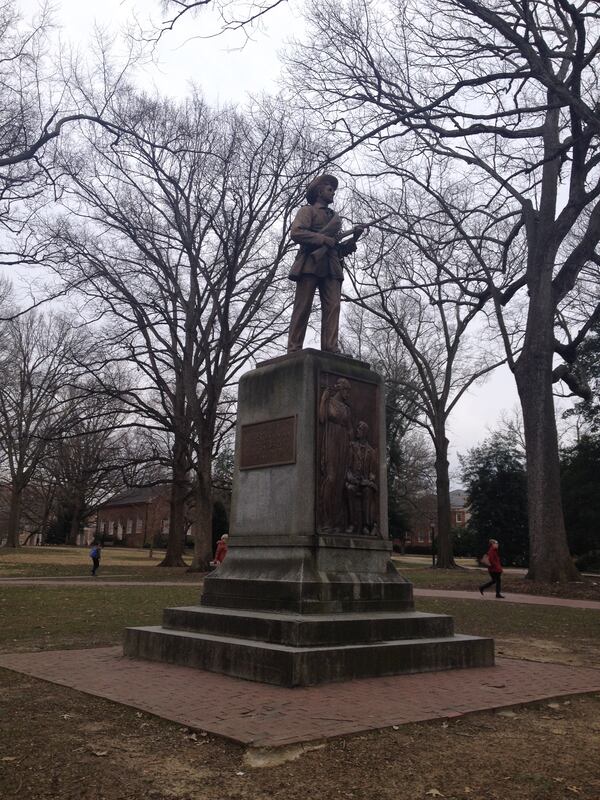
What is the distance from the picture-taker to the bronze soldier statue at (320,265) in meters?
9.80

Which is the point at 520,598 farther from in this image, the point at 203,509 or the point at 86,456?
the point at 86,456

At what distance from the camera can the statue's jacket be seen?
9.84 m

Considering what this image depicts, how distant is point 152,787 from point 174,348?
86.3 ft

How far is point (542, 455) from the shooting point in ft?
69.8

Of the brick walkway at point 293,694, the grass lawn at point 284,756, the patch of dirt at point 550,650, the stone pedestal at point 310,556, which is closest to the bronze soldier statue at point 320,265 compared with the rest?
the stone pedestal at point 310,556

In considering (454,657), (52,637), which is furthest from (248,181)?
(454,657)

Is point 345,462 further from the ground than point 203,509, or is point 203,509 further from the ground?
point 203,509

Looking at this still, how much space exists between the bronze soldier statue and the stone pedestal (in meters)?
0.76

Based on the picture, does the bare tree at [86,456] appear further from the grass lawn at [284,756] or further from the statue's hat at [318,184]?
the grass lawn at [284,756]

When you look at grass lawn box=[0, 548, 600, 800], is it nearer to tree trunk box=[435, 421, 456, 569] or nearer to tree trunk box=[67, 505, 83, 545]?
tree trunk box=[435, 421, 456, 569]

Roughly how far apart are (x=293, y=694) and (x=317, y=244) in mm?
5779

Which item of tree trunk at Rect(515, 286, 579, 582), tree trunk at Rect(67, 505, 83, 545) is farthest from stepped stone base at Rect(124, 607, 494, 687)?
tree trunk at Rect(67, 505, 83, 545)

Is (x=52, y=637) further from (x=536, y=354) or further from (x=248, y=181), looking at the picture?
(x=248, y=181)

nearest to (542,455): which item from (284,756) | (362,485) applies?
(362,485)
